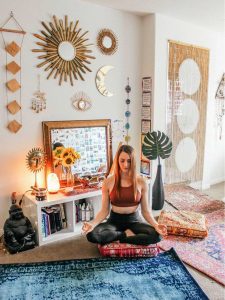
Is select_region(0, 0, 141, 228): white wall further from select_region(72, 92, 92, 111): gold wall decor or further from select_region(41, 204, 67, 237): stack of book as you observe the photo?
select_region(41, 204, 67, 237): stack of book

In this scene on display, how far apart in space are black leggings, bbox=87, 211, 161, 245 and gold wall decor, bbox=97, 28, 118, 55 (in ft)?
5.93

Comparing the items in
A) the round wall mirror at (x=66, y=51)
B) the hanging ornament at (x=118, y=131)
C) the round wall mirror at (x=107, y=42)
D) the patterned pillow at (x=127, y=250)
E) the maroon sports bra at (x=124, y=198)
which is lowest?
the patterned pillow at (x=127, y=250)

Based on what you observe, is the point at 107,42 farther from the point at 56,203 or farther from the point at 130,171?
the point at 56,203

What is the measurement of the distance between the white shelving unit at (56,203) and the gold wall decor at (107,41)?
1580 millimetres

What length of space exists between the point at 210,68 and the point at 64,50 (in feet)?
7.36

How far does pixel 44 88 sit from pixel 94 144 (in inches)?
32.0

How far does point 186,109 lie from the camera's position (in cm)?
384

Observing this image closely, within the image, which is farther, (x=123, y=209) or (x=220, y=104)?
(x=220, y=104)

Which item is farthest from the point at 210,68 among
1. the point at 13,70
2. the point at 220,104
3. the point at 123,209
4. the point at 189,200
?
the point at 13,70

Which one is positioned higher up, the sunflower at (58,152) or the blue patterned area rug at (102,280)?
the sunflower at (58,152)

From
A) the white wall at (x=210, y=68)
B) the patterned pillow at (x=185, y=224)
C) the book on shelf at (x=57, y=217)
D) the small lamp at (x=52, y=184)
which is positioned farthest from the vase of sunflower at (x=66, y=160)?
the white wall at (x=210, y=68)

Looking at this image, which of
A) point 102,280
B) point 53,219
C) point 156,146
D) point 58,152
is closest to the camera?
point 102,280

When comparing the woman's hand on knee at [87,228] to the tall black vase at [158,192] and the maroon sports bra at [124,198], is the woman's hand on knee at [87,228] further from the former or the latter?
the tall black vase at [158,192]

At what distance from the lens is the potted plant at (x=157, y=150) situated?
10.6 ft
